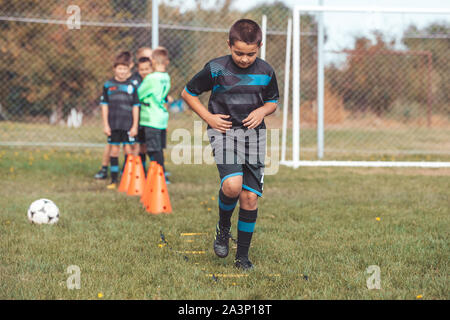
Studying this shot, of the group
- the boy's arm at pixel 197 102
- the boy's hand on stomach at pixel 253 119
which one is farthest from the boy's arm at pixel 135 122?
the boy's hand on stomach at pixel 253 119

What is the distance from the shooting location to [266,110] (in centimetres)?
376

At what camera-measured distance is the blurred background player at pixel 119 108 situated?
758 centimetres

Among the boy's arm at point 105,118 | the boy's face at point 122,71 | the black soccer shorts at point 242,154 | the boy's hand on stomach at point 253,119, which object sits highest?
the boy's face at point 122,71

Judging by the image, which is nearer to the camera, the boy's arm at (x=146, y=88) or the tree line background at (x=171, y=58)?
the boy's arm at (x=146, y=88)

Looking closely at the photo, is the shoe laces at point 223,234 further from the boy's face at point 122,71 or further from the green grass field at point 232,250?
the boy's face at point 122,71

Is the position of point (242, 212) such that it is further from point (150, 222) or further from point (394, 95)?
point (394, 95)

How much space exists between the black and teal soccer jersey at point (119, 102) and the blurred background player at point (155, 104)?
0.46 m

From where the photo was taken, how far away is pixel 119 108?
7637mm

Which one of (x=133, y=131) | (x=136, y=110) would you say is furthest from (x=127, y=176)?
(x=136, y=110)

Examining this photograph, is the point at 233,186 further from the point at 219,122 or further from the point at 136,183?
the point at 136,183

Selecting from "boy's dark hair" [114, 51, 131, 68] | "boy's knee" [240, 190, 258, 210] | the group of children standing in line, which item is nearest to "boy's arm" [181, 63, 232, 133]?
"boy's knee" [240, 190, 258, 210]

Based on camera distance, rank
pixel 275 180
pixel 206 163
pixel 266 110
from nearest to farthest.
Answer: pixel 266 110
pixel 275 180
pixel 206 163
